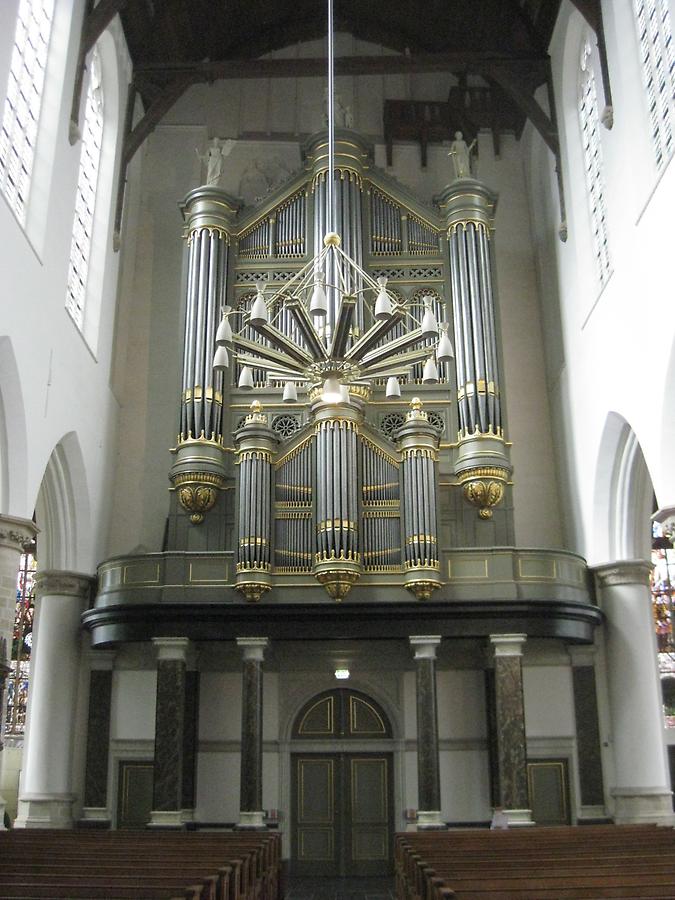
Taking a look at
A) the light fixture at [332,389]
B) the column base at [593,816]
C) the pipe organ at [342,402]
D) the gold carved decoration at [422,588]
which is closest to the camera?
the light fixture at [332,389]

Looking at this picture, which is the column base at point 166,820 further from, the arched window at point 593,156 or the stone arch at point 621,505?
the arched window at point 593,156

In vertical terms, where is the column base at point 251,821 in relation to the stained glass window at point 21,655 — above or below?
below

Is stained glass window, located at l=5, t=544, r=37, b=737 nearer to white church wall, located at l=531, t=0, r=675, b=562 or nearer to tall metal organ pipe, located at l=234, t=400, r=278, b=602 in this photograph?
tall metal organ pipe, located at l=234, t=400, r=278, b=602

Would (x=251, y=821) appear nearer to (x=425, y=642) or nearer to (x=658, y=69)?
(x=425, y=642)

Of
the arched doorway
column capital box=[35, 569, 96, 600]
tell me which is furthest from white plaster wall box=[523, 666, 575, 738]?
column capital box=[35, 569, 96, 600]

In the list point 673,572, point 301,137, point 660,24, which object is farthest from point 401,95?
point 673,572

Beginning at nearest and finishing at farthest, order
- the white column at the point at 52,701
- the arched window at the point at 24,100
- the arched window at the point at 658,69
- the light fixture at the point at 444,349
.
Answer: the light fixture at the point at 444,349
the arched window at the point at 658,69
the arched window at the point at 24,100
the white column at the point at 52,701

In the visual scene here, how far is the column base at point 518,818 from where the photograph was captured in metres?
15.6

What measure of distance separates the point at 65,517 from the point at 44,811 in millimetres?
5122

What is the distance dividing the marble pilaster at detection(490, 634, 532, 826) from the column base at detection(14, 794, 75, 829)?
7.43 metres

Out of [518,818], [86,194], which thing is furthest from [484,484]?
[86,194]

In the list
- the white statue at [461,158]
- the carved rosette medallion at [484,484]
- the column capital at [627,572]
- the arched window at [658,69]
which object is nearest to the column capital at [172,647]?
the carved rosette medallion at [484,484]

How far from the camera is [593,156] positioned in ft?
60.3

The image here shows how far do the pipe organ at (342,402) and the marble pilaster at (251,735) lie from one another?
0.92 metres
